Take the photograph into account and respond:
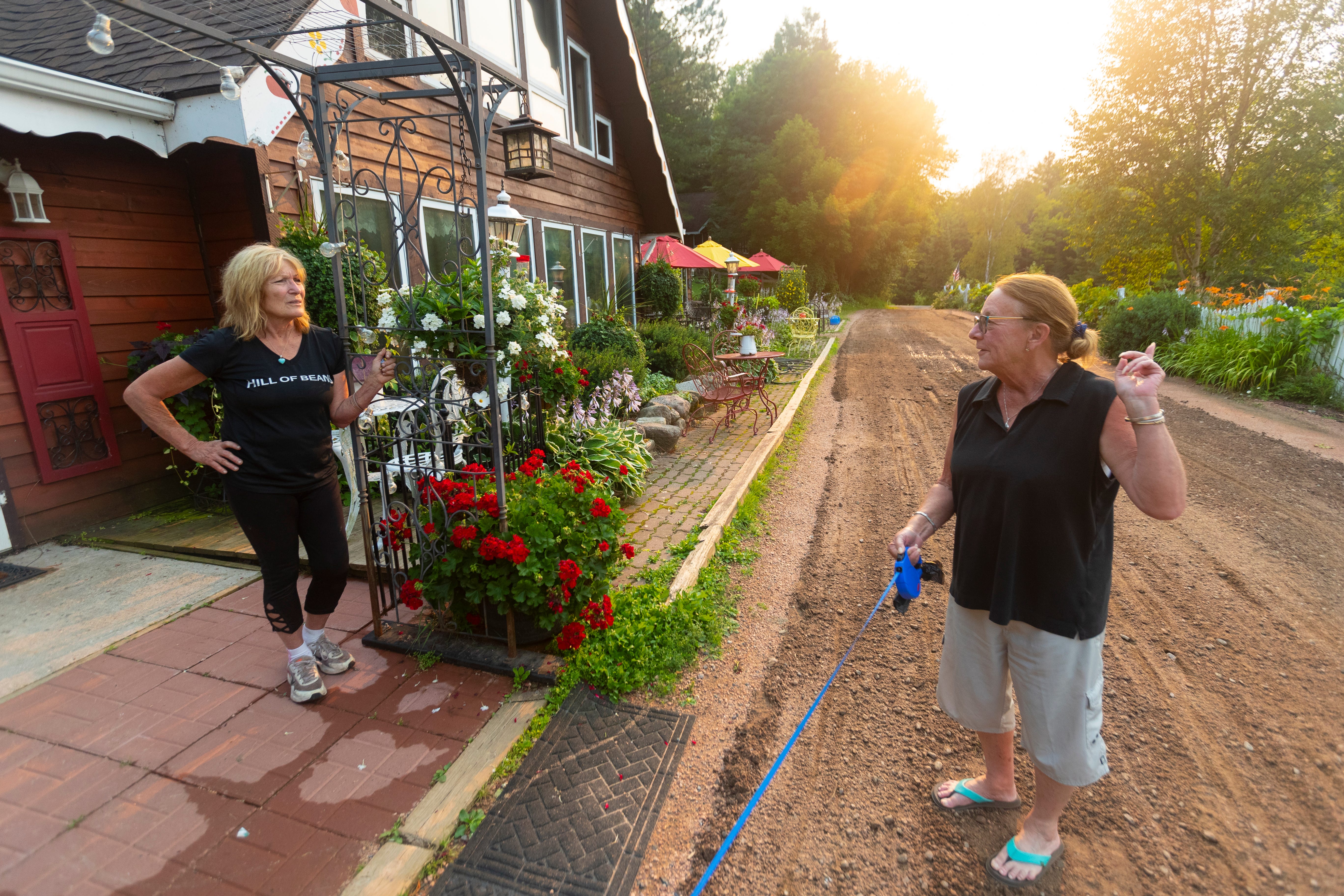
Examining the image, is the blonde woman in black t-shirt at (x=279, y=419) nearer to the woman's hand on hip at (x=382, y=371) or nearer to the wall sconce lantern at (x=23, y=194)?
the woman's hand on hip at (x=382, y=371)

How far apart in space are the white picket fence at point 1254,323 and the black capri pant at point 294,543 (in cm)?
1295

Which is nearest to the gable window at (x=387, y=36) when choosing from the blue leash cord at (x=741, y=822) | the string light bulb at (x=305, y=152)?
the string light bulb at (x=305, y=152)

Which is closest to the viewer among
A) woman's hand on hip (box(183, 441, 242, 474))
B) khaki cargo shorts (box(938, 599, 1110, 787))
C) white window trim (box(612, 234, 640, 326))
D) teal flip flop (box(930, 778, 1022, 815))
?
khaki cargo shorts (box(938, 599, 1110, 787))

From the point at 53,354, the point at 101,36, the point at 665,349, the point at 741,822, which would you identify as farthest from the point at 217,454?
the point at 665,349

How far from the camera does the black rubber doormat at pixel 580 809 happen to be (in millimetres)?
2178

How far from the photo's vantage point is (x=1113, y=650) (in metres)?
3.56

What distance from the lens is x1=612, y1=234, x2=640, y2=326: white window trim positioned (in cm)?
1244

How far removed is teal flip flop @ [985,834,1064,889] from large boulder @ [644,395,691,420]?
6409 mm

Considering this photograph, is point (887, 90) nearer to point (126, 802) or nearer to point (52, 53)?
point (52, 53)

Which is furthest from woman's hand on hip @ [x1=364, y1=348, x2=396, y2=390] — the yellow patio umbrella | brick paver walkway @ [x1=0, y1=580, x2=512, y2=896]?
the yellow patio umbrella

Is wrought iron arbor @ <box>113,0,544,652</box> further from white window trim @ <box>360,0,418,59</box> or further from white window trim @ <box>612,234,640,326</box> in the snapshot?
white window trim @ <box>612,234,640,326</box>

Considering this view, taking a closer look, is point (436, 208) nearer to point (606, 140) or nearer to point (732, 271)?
point (606, 140)

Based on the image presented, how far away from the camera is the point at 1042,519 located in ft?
6.37

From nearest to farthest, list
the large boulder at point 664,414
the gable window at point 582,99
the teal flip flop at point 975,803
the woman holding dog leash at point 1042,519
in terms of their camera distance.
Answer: the woman holding dog leash at point 1042,519, the teal flip flop at point 975,803, the large boulder at point 664,414, the gable window at point 582,99
